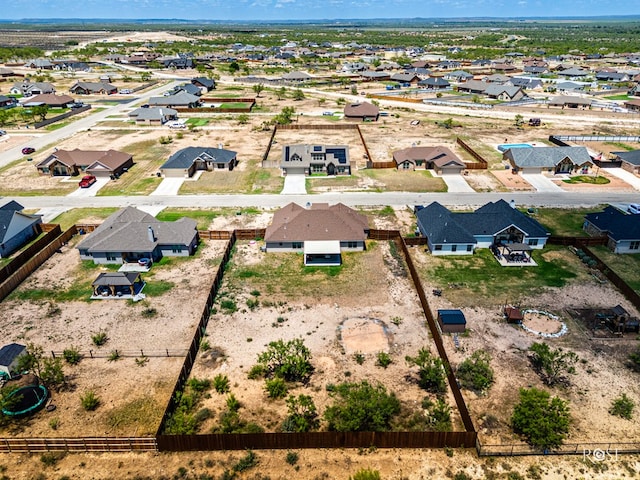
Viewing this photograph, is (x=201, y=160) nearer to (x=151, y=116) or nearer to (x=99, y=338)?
(x=151, y=116)

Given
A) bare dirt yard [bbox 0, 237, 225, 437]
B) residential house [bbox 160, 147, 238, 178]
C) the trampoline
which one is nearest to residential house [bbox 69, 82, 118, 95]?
residential house [bbox 160, 147, 238, 178]

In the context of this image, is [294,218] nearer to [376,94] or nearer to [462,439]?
[462,439]

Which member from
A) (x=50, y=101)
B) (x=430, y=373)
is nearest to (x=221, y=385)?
(x=430, y=373)

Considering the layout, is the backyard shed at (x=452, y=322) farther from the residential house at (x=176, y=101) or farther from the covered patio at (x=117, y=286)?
the residential house at (x=176, y=101)

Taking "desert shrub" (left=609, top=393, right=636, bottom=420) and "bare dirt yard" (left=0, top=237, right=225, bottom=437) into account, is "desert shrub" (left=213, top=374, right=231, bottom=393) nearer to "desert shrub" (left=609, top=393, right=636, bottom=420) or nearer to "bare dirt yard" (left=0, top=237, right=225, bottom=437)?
"bare dirt yard" (left=0, top=237, right=225, bottom=437)

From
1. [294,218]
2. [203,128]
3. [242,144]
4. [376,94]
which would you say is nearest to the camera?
[294,218]

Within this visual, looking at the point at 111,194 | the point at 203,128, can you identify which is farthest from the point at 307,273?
the point at 203,128

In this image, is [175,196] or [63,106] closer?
[175,196]

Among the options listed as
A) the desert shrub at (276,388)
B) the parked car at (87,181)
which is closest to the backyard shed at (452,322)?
the desert shrub at (276,388)
